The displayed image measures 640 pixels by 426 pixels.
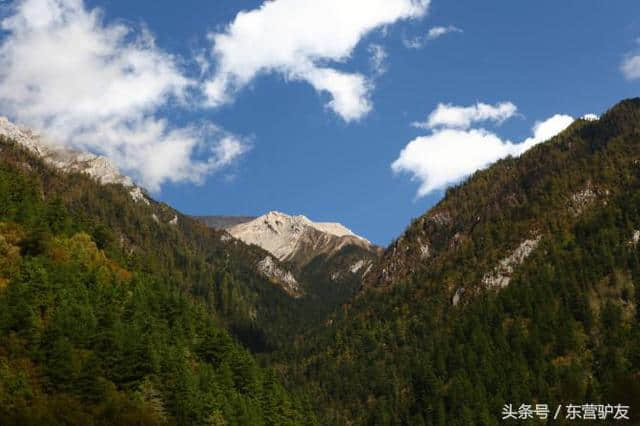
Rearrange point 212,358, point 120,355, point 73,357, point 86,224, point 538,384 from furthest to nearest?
1. point 538,384
2. point 86,224
3. point 212,358
4. point 120,355
5. point 73,357

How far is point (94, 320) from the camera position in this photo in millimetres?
97250

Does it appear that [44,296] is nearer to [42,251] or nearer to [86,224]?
[42,251]

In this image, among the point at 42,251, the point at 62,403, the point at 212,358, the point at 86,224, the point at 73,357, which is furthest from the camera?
the point at 86,224

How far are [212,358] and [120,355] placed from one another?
105 ft

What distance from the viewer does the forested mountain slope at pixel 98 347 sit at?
83.6 metres

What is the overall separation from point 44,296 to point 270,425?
→ 158 feet

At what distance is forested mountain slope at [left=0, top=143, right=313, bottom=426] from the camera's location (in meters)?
83.6

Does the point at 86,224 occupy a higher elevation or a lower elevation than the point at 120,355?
higher

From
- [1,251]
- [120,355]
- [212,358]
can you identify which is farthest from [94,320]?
[212,358]

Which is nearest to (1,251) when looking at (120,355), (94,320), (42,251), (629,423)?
(42,251)

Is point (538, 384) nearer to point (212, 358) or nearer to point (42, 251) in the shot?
point (212, 358)

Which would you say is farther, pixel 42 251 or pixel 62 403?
pixel 42 251

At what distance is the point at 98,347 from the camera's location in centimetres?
9388

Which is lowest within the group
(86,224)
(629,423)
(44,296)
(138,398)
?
(629,423)
